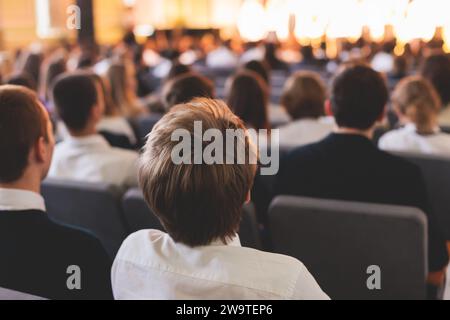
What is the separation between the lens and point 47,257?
4.91ft

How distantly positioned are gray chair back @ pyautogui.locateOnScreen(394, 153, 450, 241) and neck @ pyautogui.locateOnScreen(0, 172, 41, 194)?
1804 millimetres

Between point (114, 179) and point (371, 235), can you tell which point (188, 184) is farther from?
point (114, 179)

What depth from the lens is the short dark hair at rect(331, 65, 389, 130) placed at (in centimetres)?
236

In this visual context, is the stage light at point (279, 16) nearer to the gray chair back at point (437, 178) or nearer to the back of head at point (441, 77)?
the back of head at point (441, 77)

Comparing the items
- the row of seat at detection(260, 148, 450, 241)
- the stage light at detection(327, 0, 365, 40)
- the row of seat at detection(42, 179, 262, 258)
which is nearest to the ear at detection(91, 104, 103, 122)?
the row of seat at detection(42, 179, 262, 258)

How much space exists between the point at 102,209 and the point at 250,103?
4.42 ft

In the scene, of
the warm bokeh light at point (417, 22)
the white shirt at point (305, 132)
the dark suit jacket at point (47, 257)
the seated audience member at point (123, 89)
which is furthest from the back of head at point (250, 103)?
the warm bokeh light at point (417, 22)

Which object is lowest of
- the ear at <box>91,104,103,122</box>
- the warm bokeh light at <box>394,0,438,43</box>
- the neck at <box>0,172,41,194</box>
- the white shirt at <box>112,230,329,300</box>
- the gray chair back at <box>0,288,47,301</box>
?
the gray chair back at <box>0,288,47,301</box>

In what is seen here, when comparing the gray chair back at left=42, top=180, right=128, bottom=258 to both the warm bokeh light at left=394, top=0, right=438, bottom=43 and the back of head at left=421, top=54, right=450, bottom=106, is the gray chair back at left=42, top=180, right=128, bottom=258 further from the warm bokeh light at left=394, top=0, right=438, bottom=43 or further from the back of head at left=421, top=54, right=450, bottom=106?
the warm bokeh light at left=394, top=0, right=438, bottom=43

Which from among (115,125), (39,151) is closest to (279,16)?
(115,125)

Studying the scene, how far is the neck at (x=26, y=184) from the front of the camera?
1.61 metres

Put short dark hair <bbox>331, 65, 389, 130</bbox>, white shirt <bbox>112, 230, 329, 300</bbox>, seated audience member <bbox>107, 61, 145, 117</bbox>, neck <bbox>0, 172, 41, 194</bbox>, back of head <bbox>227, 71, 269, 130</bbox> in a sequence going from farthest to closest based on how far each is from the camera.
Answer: seated audience member <bbox>107, 61, 145, 117</bbox> → back of head <bbox>227, 71, 269, 130</bbox> → short dark hair <bbox>331, 65, 389, 130</bbox> → neck <bbox>0, 172, 41, 194</bbox> → white shirt <bbox>112, 230, 329, 300</bbox>

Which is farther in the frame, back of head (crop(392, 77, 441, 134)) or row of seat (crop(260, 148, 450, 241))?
back of head (crop(392, 77, 441, 134))

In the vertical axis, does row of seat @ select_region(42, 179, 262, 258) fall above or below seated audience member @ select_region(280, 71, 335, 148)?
below
